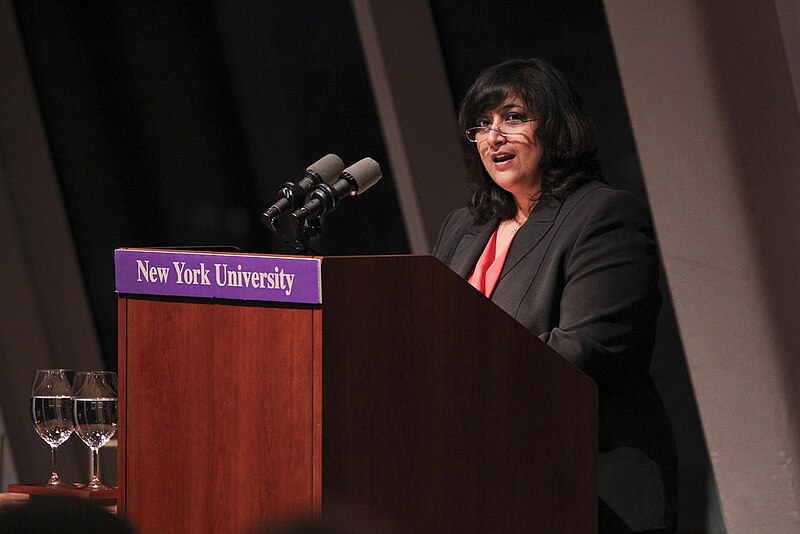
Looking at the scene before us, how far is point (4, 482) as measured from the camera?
6.40 meters

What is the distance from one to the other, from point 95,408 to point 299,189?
2.12ft

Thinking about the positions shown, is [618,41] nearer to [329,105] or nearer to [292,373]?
[329,105]

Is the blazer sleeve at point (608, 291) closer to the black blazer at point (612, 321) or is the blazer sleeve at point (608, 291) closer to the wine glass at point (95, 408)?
the black blazer at point (612, 321)

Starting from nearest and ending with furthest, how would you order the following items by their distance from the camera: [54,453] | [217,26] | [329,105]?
[54,453]
[329,105]
[217,26]

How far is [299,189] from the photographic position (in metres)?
2.43

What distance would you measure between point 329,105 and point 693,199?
2190mm

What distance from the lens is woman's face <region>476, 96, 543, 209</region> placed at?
2922mm

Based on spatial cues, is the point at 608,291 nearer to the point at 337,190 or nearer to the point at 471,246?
the point at 471,246

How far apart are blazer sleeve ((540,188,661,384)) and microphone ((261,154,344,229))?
510 mm

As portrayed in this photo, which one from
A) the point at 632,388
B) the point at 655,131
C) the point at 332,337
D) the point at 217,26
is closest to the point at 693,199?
the point at 655,131

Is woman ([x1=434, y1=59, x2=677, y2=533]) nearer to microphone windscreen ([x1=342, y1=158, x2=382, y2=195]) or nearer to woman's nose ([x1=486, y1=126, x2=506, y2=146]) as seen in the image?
woman's nose ([x1=486, y1=126, x2=506, y2=146])

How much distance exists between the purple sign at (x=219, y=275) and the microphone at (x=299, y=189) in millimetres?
207

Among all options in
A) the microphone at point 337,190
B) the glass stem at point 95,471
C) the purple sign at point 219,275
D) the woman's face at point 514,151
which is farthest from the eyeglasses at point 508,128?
the glass stem at point 95,471

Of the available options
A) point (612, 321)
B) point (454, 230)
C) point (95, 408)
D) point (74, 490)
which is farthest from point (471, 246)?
point (74, 490)
